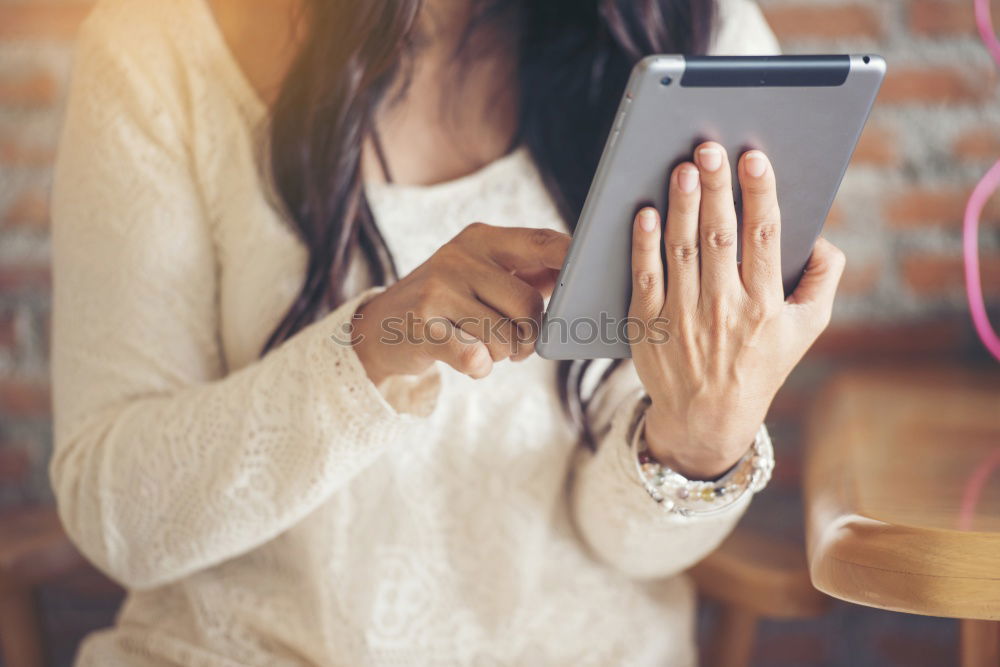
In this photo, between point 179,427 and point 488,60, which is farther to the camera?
point 488,60

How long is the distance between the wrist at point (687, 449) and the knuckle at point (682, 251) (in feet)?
0.43

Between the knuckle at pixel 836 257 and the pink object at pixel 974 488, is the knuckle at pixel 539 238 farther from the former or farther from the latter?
the pink object at pixel 974 488

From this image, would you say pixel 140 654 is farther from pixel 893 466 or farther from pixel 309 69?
pixel 893 466

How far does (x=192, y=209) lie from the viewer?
2.52ft

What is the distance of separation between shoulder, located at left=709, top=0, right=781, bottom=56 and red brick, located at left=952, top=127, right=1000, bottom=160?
351 millimetres

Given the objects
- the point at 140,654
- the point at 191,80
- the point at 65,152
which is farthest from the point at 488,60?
the point at 140,654

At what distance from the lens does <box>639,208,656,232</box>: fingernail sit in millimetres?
533

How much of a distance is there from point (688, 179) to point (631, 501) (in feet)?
1.00

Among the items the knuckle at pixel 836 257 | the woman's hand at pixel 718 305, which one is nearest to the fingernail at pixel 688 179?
the woman's hand at pixel 718 305

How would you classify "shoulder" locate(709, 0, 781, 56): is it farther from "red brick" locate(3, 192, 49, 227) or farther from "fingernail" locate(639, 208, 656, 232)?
"red brick" locate(3, 192, 49, 227)

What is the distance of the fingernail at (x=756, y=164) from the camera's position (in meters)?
0.52

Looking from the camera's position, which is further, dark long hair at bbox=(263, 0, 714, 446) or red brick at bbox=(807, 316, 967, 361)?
red brick at bbox=(807, 316, 967, 361)

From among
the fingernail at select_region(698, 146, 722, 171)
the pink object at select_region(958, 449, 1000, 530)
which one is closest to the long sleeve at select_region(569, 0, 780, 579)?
the pink object at select_region(958, 449, 1000, 530)

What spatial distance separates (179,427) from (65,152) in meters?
0.26
